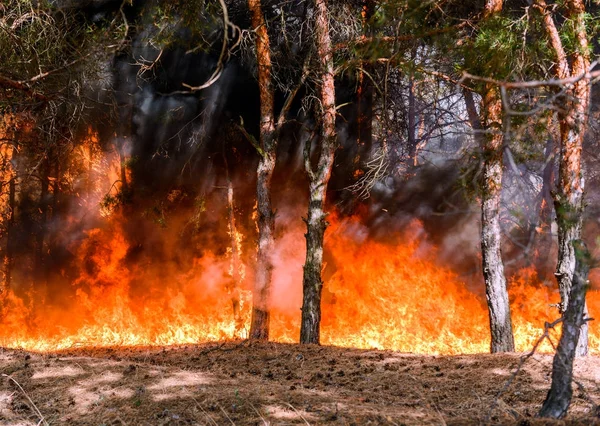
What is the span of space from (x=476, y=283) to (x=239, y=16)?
8.67 metres

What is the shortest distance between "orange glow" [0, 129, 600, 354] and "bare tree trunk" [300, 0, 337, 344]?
4.03 metres

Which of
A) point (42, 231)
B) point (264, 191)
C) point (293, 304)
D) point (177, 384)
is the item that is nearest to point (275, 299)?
point (293, 304)

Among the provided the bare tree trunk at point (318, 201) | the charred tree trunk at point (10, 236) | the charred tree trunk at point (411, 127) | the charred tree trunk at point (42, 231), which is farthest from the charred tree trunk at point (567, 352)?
the charred tree trunk at point (10, 236)

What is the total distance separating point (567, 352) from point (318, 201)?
8.04 metres

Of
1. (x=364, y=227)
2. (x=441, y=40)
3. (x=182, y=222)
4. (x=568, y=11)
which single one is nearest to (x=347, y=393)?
(x=441, y=40)

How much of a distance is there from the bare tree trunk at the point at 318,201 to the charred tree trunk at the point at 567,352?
7.61 metres

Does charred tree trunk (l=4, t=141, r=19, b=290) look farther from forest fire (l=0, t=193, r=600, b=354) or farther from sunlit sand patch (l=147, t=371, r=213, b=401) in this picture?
sunlit sand patch (l=147, t=371, r=213, b=401)

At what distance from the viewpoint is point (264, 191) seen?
13.2 meters

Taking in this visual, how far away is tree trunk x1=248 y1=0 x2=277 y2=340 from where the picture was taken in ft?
43.0

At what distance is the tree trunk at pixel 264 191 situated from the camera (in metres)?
13.1

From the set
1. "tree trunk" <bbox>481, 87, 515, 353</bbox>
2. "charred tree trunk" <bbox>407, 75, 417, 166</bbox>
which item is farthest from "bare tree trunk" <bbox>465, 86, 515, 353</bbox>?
"charred tree trunk" <bbox>407, 75, 417, 166</bbox>

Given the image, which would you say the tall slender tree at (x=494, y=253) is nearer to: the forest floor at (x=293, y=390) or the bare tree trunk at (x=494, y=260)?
the bare tree trunk at (x=494, y=260)

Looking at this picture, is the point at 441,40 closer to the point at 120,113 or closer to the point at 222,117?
the point at 222,117

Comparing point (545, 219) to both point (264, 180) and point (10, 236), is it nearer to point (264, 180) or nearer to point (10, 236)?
point (264, 180)
